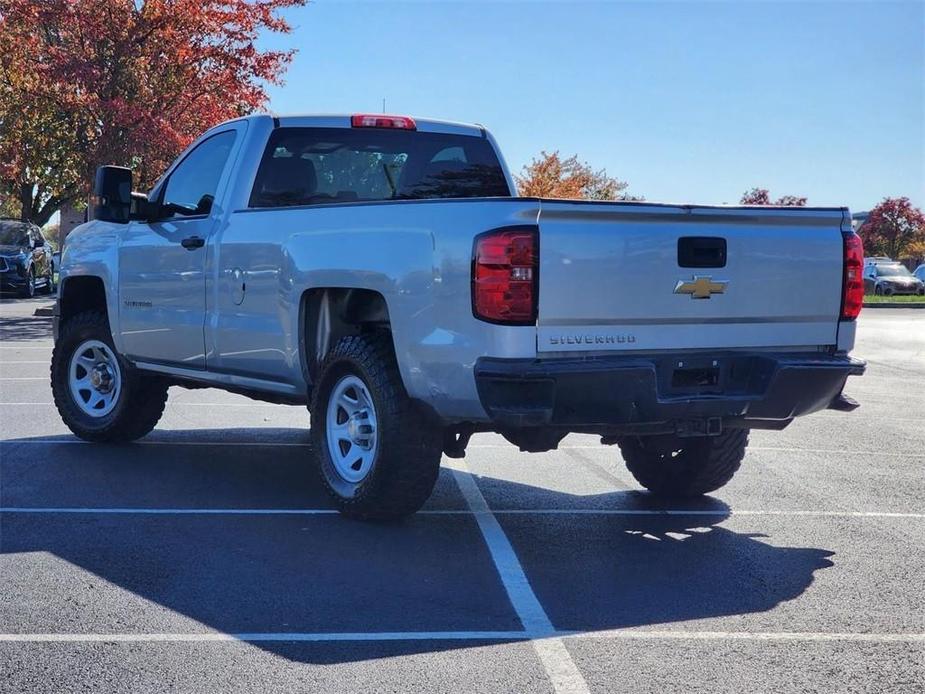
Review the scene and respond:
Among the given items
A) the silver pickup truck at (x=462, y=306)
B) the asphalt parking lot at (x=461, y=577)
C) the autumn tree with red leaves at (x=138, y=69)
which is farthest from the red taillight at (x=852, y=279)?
the autumn tree with red leaves at (x=138, y=69)

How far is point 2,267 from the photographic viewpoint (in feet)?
104

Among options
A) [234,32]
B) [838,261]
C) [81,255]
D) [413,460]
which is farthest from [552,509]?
[234,32]

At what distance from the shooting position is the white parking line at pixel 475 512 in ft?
22.6

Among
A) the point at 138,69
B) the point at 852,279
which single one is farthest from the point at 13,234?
the point at 852,279

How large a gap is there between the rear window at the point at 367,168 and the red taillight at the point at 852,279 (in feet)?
8.73

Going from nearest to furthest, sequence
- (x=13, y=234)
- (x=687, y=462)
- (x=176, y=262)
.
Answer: (x=687, y=462), (x=176, y=262), (x=13, y=234)

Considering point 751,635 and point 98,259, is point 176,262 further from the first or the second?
point 751,635

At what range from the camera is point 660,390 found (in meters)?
6.01

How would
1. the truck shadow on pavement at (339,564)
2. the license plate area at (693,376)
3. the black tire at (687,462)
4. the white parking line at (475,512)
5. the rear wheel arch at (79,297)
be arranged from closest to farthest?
the truck shadow on pavement at (339,564) → the license plate area at (693,376) → the white parking line at (475,512) → the black tire at (687,462) → the rear wheel arch at (79,297)

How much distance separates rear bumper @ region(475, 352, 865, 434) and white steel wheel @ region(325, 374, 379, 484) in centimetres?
96

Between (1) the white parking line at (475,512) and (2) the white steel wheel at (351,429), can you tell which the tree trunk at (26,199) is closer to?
(1) the white parking line at (475,512)

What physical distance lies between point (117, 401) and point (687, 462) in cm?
411

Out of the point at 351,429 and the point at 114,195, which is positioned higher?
the point at 114,195

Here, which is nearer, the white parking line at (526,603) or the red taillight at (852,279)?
the white parking line at (526,603)
